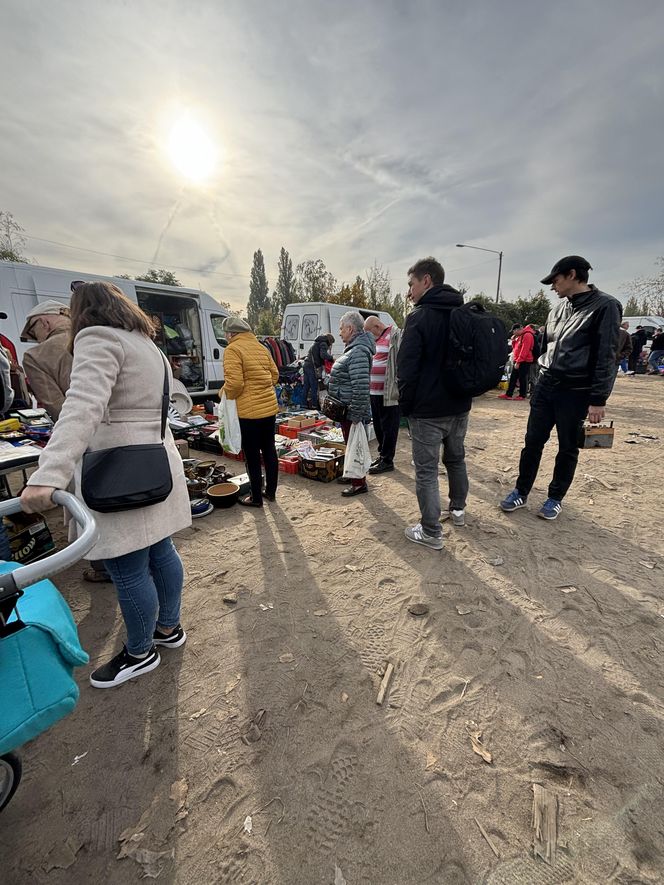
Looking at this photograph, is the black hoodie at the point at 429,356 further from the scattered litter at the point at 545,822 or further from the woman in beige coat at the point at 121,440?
the scattered litter at the point at 545,822

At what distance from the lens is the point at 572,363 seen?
10.6 ft

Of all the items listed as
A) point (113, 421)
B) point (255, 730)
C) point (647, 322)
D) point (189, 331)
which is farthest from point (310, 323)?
point (647, 322)

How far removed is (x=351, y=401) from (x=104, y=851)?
3594 mm

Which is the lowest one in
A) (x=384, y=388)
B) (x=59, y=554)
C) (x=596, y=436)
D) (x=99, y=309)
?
(x=596, y=436)

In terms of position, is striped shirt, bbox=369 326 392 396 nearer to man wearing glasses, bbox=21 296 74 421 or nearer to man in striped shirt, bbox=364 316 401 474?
man in striped shirt, bbox=364 316 401 474

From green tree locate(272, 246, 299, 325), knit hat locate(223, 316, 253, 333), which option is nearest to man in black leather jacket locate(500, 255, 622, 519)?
knit hat locate(223, 316, 253, 333)

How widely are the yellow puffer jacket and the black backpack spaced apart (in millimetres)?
1819

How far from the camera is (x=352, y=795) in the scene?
1552 millimetres

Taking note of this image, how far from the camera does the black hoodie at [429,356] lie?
285 centimetres

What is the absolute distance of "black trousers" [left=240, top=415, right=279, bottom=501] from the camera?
154 inches

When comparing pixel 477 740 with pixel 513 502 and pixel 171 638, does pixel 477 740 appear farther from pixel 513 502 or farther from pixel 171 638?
pixel 513 502

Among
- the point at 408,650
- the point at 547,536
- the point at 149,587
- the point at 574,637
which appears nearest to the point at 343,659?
the point at 408,650

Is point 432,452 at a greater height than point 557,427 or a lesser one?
lesser

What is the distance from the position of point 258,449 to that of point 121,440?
7.81ft
